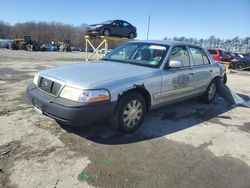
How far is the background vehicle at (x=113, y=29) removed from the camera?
1709cm

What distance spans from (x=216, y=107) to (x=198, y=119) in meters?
→ 1.33

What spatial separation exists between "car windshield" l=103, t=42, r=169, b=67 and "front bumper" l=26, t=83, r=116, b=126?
139cm

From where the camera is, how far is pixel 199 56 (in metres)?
5.84

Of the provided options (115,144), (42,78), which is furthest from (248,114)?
(42,78)

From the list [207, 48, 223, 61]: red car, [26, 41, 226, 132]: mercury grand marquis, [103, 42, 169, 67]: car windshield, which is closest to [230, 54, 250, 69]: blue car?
[207, 48, 223, 61]: red car

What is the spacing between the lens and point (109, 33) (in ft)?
57.2

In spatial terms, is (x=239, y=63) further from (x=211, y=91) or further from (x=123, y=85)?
(x=123, y=85)

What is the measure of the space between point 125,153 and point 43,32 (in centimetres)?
9528

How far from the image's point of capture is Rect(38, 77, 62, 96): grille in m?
3.66

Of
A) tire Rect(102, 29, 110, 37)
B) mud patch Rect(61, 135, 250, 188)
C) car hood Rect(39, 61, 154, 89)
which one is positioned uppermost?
tire Rect(102, 29, 110, 37)

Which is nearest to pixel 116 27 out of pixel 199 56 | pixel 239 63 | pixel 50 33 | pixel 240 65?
pixel 239 63

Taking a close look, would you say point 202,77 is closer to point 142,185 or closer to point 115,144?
point 115,144

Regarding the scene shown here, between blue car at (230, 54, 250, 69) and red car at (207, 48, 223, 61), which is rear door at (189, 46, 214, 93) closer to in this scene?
red car at (207, 48, 223, 61)

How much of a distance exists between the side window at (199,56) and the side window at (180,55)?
1.11 ft
